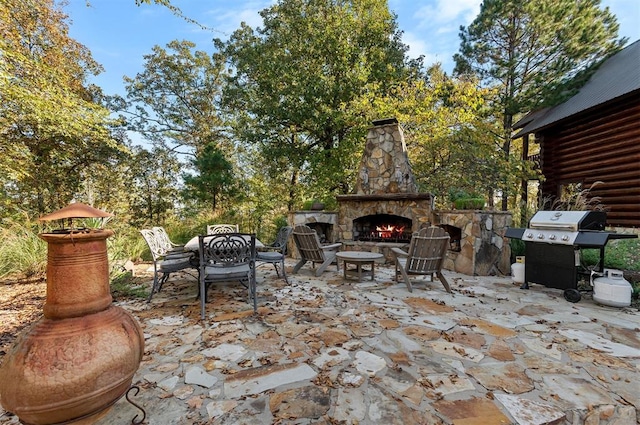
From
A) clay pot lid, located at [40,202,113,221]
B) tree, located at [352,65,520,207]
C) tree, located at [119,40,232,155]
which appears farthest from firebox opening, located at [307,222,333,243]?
tree, located at [119,40,232,155]

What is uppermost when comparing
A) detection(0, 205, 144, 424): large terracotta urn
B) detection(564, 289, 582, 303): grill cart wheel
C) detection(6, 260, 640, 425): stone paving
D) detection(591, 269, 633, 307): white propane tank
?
detection(0, 205, 144, 424): large terracotta urn

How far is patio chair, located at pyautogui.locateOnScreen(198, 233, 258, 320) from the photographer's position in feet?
10.5

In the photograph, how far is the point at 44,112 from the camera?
451 cm

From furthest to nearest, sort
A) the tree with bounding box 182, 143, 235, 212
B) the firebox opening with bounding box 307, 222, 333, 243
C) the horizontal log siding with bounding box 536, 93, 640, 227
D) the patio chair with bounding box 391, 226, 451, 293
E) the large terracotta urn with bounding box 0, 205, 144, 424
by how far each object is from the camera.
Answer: the tree with bounding box 182, 143, 235, 212
the firebox opening with bounding box 307, 222, 333, 243
the horizontal log siding with bounding box 536, 93, 640, 227
the patio chair with bounding box 391, 226, 451, 293
the large terracotta urn with bounding box 0, 205, 144, 424

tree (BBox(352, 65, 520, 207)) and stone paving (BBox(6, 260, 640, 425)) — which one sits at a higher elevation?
tree (BBox(352, 65, 520, 207))

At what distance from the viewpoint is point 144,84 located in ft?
41.1

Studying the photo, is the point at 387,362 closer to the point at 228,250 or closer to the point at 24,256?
the point at 228,250

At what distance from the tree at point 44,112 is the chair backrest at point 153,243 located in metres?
2.65

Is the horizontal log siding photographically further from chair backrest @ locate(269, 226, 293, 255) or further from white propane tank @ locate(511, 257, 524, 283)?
chair backrest @ locate(269, 226, 293, 255)

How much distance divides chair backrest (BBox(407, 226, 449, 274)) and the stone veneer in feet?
3.95

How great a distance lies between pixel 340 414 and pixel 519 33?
12.5 meters

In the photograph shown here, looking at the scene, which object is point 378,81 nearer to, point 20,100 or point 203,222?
point 203,222

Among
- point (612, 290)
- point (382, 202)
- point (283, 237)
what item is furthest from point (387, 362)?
point (382, 202)

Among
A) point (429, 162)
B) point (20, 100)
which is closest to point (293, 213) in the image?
point (429, 162)
